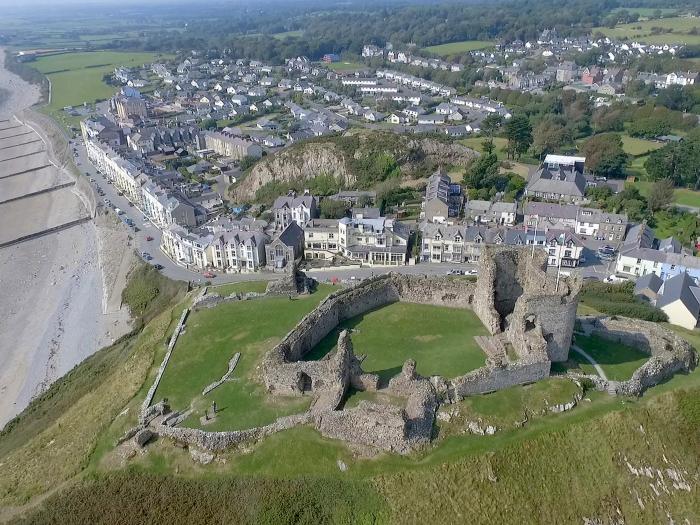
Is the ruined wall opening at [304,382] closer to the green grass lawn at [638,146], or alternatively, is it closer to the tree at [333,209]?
the tree at [333,209]

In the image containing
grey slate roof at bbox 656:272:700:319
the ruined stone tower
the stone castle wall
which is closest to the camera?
the stone castle wall

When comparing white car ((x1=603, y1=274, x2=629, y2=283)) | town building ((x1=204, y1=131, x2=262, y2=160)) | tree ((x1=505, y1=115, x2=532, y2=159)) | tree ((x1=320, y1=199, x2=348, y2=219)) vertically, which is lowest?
town building ((x1=204, y1=131, x2=262, y2=160))

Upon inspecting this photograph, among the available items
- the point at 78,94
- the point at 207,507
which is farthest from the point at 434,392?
the point at 78,94

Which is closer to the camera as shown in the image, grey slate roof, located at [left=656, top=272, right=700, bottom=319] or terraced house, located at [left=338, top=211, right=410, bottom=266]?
grey slate roof, located at [left=656, top=272, right=700, bottom=319]

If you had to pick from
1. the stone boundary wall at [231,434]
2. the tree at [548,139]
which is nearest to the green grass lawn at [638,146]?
the tree at [548,139]

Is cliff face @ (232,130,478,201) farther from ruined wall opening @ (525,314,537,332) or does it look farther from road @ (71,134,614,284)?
ruined wall opening @ (525,314,537,332)

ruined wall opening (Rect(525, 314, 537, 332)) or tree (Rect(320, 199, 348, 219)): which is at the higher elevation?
ruined wall opening (Rect(525, 314, 537, 332))

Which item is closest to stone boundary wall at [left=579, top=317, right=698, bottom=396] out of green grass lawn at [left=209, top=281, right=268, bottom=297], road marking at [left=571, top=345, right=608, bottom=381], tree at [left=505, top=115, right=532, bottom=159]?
road marking at [left=571, top=345, right=608, bottom=381]

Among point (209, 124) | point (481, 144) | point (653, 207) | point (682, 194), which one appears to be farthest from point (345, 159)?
point (209, 124)
